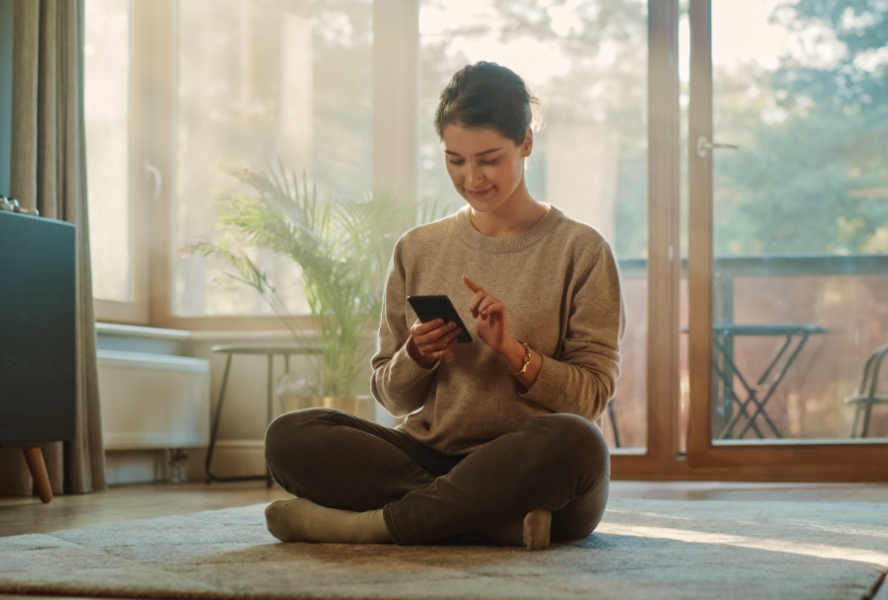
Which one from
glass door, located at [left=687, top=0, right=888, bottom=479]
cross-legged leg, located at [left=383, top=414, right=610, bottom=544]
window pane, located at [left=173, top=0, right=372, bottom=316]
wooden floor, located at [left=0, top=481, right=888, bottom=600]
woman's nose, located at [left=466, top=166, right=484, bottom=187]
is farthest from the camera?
window pane, located at [left=173, top=0, right=372, bottom=316]

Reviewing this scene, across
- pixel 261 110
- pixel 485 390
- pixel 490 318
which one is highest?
pixel 261 110

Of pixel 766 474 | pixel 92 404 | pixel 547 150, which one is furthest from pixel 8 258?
pixel 766 474

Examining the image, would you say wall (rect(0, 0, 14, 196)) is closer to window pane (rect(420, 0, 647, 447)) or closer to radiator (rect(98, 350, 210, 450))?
radiator (rect(98, 350, 210, 450))

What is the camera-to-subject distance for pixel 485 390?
1.63m

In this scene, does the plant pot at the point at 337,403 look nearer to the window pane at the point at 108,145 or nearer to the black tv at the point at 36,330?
the black tv at the point at 36,330

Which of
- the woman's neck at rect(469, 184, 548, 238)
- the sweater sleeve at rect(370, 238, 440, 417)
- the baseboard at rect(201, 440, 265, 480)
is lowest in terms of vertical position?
the baseboard at rect(201, 440, 265, 480)

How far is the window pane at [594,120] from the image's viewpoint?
3.76m

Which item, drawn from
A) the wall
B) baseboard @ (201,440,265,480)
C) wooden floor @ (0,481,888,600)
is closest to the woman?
wooden floor @ (0,481,888,600)

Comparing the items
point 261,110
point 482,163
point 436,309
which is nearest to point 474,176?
point 482,163

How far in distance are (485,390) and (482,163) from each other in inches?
14.7

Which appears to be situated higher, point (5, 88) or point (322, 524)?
point (5, 88)

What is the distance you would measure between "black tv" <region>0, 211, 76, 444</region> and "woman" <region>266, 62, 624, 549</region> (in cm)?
127

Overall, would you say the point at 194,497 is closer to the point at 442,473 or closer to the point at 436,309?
the point at 442,473

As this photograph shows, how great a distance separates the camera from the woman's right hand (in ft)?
5.02
